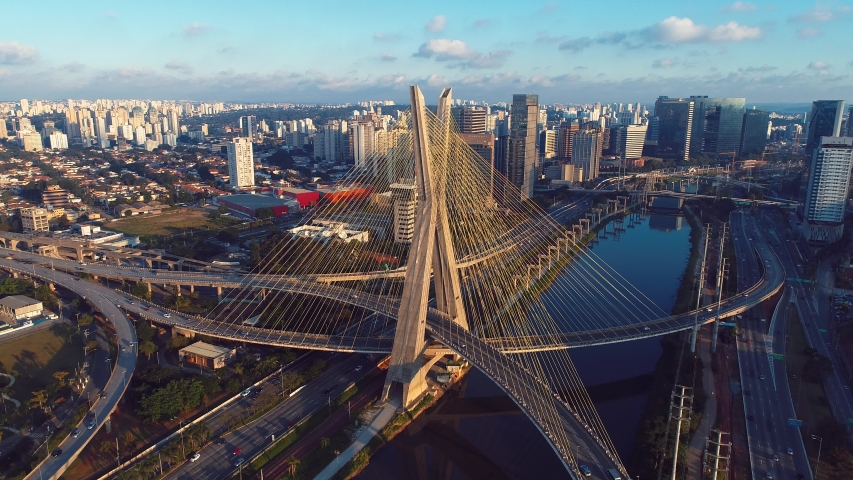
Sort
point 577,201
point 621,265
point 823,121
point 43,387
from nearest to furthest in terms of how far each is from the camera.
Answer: point 43,387 < point 621,265 < point 823,121 < point 577,201

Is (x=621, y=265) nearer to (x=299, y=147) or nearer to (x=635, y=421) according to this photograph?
(x=635, y=421)

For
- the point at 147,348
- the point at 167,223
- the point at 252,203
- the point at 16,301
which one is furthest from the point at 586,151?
the point at 16,301

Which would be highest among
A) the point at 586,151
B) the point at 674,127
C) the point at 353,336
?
the point at 674,127

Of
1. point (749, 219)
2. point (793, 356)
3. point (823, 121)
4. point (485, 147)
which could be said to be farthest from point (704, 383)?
point (823, 121)

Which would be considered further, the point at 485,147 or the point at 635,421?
the point at 485,147

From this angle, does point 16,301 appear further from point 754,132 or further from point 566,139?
point 754,132

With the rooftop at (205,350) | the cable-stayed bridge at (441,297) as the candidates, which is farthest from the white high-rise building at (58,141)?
the rooftop at (205,350)
